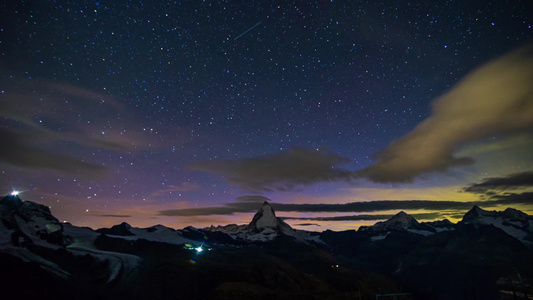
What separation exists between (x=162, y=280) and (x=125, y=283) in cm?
2150

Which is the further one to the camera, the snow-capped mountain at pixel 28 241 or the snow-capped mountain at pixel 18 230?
the snow-capped mountain at pixel 18 230

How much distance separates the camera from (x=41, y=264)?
13812 cm

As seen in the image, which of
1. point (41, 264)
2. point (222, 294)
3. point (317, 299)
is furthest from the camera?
point (317, 299)

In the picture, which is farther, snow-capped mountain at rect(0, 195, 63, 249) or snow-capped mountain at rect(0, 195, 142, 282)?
snow-capped mountain at rect(0, 195, 63, 249)

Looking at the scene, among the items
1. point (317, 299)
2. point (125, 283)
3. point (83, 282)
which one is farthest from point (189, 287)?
point (317, 299)

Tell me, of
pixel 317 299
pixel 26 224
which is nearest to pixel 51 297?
pixel 26 224

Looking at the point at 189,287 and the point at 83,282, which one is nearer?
the point at 83,282

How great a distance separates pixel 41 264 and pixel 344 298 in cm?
15052

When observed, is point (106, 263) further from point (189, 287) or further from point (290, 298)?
point (290, 298)

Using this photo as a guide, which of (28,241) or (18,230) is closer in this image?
(28,241)

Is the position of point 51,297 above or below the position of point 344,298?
above

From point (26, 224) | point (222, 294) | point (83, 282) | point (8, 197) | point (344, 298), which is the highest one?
point (8, 197)

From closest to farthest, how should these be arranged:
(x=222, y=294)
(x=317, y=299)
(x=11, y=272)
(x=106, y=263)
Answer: (x=11, y=272) < (x=222, y=294) < (x=317, y=299) < (x=106, y=263)

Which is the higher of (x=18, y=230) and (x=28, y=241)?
(x=18, y=230)
